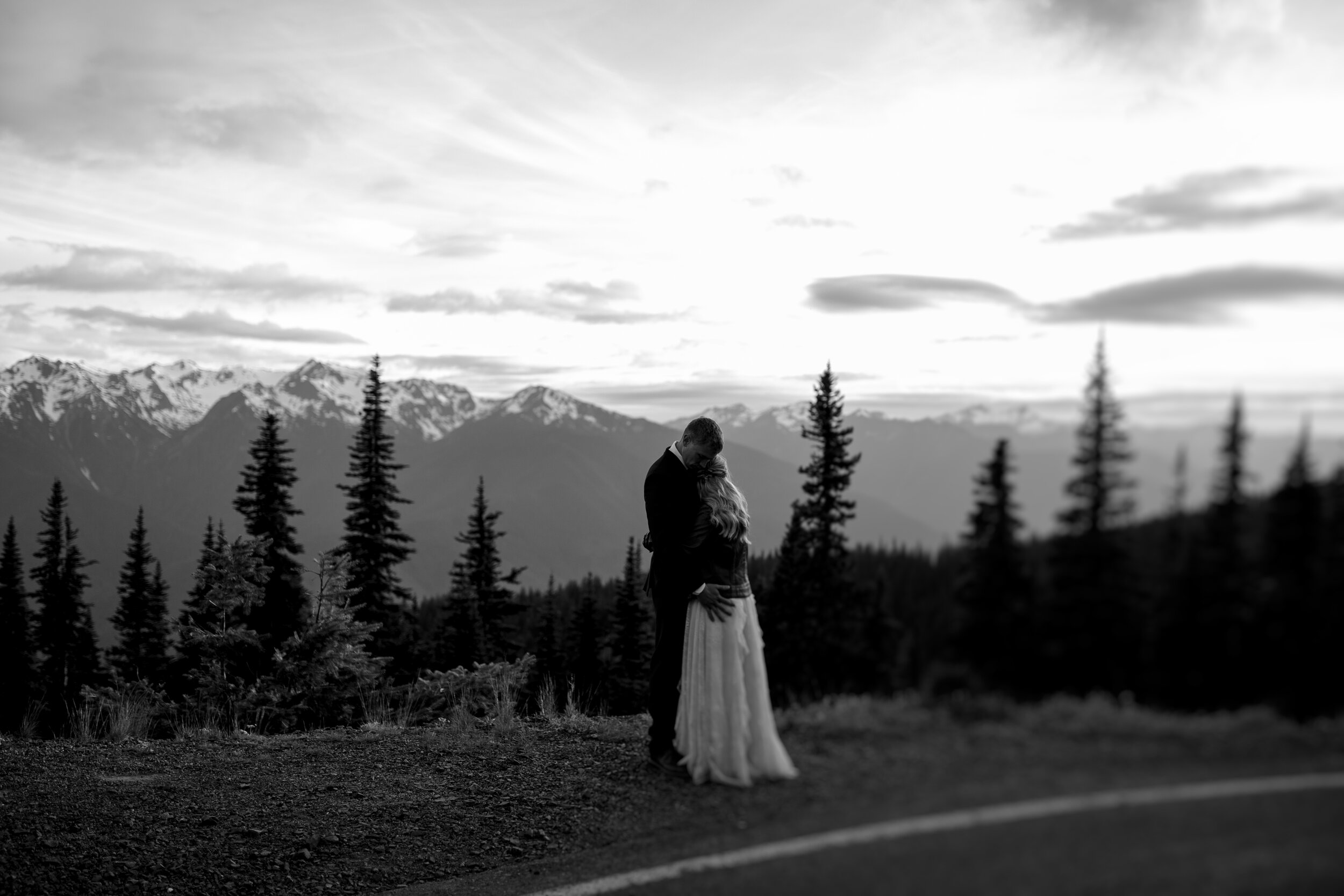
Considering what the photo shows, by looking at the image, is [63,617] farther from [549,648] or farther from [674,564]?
[674,564]

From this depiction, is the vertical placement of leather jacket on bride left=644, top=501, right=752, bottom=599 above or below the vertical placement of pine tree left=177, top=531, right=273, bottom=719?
above

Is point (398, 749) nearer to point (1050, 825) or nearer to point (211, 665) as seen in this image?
point (211, 665)

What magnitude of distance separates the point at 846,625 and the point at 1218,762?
293cm

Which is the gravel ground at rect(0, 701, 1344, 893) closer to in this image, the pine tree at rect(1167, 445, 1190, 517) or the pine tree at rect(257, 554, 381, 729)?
the pine tree at rect(1167, 445, 1190, 517)

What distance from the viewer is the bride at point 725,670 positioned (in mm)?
6719

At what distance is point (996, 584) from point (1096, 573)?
0.61m

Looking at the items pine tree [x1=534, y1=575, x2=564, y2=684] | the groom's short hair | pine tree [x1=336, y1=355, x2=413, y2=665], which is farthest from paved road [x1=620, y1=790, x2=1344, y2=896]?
pine tree [x1=336, y1=355, x2=413, y2=665]

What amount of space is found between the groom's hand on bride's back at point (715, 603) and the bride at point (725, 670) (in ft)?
0.11

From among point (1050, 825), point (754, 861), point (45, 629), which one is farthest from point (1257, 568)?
point (45, 629)

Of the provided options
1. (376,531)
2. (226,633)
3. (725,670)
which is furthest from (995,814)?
(376,531)

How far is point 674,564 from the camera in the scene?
761 cm

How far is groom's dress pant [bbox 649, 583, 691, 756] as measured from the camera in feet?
25.5

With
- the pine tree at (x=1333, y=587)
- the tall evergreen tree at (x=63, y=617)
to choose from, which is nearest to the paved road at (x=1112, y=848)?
the pine tree at (x=1333, y=587)

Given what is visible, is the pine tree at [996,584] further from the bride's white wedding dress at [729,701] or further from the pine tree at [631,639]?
the pine tree at [631,639]
